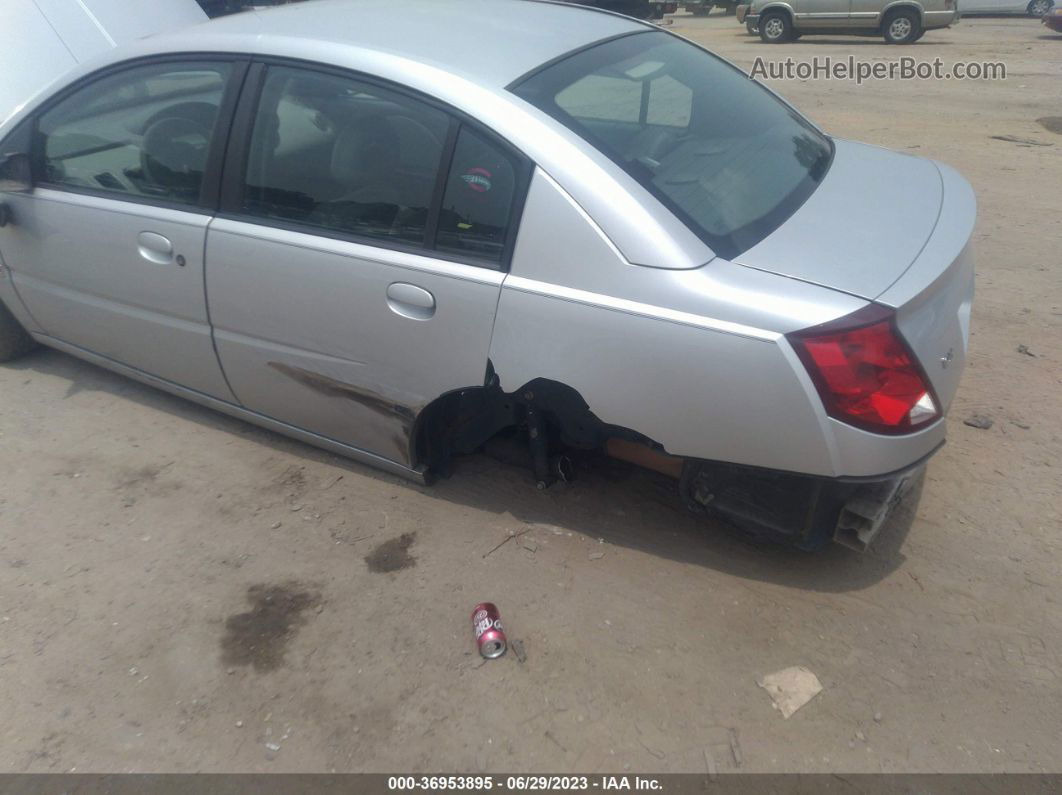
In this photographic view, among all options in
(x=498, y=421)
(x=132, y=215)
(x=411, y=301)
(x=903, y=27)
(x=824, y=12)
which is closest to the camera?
(x=411, y=301)

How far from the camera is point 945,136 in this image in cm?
877

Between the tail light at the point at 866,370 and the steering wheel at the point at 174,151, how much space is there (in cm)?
229

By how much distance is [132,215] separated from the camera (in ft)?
11.2

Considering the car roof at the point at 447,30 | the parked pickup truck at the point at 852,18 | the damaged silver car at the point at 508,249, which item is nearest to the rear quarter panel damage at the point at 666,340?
the damaged silver car at the point at 508,249

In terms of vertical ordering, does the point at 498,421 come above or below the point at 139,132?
below

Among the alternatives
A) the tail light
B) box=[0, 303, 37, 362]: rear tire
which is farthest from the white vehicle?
the tail light

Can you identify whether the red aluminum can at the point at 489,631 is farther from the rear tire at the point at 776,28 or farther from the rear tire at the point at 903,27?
A: the rear tire at the point at 776,28

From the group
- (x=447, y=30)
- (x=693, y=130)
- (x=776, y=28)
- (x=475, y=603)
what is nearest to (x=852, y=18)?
(x=776, y=28)

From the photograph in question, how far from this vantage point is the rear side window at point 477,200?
2723mm

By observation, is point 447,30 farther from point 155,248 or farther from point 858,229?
point 858,229

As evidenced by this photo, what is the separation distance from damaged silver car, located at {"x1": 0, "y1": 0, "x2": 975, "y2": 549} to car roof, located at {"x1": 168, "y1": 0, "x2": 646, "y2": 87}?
0.05 feet

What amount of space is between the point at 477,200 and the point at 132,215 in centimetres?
153

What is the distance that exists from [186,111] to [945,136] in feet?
25.7
